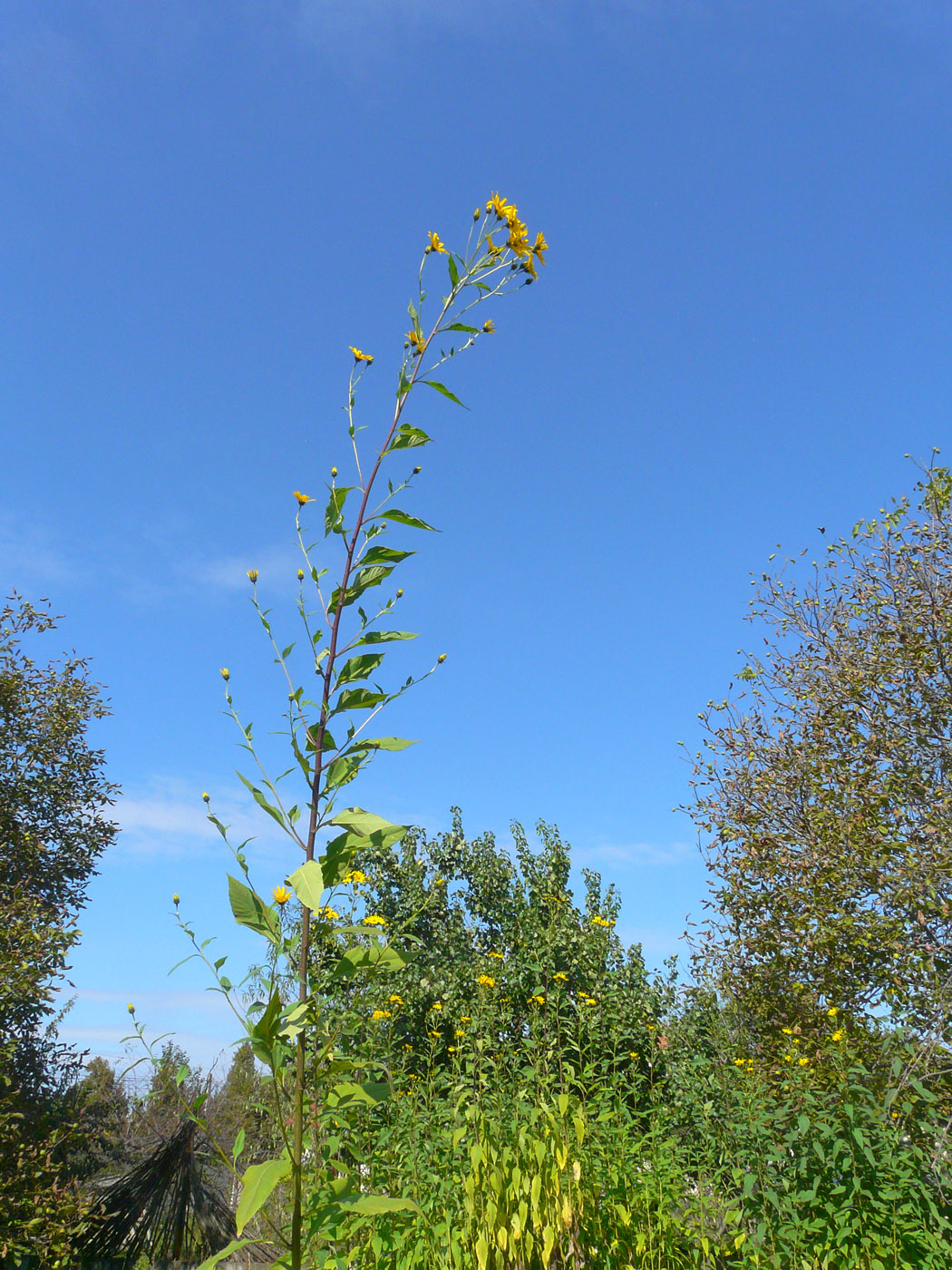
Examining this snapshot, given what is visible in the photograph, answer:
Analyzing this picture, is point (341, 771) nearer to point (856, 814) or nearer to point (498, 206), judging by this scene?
point (498, 206)

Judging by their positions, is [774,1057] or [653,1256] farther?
[774,1057]

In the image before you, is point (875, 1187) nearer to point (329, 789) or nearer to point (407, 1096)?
point (407, 1096)

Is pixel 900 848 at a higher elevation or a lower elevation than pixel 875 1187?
higher

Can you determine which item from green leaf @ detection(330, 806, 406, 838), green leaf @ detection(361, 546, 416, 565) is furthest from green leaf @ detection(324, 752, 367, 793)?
green leaf @ detection(361, 546, 416, 565)

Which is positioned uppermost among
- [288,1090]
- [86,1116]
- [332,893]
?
[332,893]

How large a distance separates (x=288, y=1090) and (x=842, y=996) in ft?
18.4

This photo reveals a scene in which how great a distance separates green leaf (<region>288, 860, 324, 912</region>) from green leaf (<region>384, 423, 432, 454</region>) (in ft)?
3.01

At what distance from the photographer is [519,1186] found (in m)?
2.77

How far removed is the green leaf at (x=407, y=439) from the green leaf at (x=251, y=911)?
3.19ft

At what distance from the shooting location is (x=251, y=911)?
1483mm

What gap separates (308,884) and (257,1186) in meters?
0.53

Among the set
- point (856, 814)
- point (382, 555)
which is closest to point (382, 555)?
Result: point (382, 555)

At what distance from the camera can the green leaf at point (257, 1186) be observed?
131cm

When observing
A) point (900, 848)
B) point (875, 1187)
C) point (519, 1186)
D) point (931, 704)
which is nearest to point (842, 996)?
point (900, 848)
